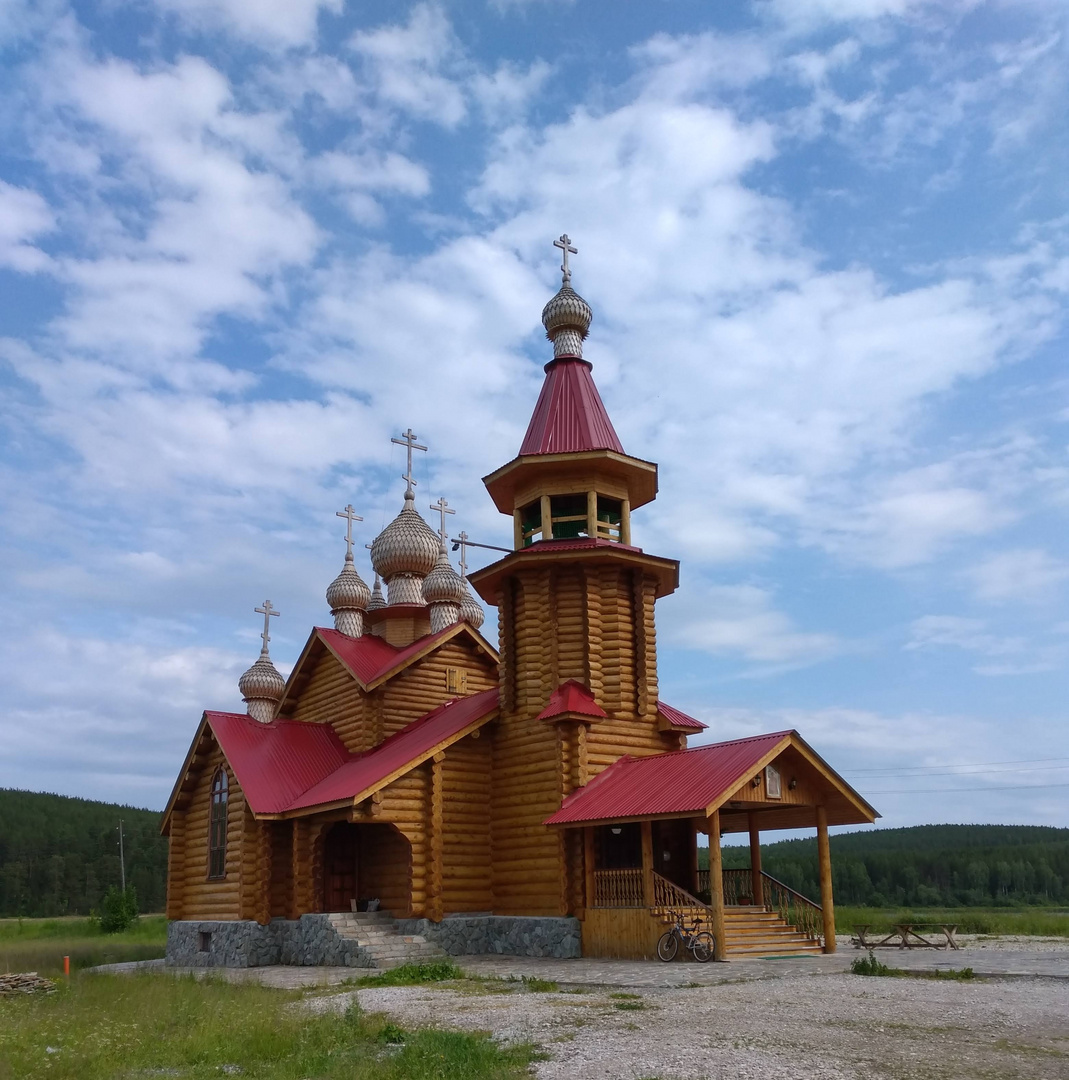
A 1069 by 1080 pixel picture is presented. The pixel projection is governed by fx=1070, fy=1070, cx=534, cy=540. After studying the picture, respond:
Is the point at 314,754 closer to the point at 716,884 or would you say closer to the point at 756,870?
the point at 756,870

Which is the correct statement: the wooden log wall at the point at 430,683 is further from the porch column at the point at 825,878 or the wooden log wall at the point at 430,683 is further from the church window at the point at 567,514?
the porch column at the point at 825,878

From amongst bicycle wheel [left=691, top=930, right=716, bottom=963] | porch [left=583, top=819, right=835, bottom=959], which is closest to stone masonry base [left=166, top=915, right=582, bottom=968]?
porch [left=583, top=819, right=835, bottom=959]

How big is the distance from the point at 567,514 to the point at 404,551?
7.16 m

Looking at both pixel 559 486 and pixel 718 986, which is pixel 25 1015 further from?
pixel 559 486

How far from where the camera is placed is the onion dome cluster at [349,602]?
96.7ft

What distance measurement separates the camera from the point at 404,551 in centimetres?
2753

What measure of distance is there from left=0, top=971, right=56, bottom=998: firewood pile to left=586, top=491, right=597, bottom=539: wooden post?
11.5 metres

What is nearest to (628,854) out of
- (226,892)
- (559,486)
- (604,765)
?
(604,765)

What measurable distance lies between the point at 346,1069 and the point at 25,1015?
534cm

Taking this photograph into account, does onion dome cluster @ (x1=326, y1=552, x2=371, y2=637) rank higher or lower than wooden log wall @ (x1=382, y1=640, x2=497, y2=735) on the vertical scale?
higher

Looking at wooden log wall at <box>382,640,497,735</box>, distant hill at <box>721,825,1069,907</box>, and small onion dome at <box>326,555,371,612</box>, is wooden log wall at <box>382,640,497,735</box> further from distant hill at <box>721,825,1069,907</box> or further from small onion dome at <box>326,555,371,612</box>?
distant hill at <box>721,825,1069,907</box>

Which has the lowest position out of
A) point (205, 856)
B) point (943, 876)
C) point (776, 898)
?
point (943, 876)

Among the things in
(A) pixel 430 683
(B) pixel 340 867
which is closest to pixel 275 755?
(B) pixel 340 867

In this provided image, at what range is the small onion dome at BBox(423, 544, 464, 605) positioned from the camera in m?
26.5
